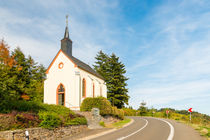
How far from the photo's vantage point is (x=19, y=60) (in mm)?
34031

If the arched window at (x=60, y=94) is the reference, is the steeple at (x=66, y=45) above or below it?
above

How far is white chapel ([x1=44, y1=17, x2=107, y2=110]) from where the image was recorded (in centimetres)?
2448

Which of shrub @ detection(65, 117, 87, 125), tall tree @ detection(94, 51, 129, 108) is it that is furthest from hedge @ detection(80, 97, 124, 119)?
tall tree @ detection(94, 51, 129, 108)

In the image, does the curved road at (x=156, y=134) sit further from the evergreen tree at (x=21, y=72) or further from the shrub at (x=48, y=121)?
the evergreen tree at (x=21, y=72)

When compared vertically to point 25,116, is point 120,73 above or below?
above

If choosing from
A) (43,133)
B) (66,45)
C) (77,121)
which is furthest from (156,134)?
(66,45)

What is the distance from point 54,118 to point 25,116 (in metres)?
2.06

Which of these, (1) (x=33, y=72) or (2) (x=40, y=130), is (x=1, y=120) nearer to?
(2) (x=40, y=130)

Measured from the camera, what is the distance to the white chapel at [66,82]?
80.3 ft

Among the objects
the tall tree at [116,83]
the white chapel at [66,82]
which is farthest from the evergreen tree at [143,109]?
the white chapel at [66,82]

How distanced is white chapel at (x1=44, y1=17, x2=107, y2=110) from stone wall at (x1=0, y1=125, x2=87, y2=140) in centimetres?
980

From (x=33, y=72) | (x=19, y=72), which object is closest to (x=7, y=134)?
(x=19, y=72)

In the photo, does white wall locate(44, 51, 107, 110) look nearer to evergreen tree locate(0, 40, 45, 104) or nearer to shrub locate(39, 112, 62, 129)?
evergreen tree locate(0, 40, 45, 104)

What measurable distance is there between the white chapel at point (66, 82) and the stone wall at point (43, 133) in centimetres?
980
